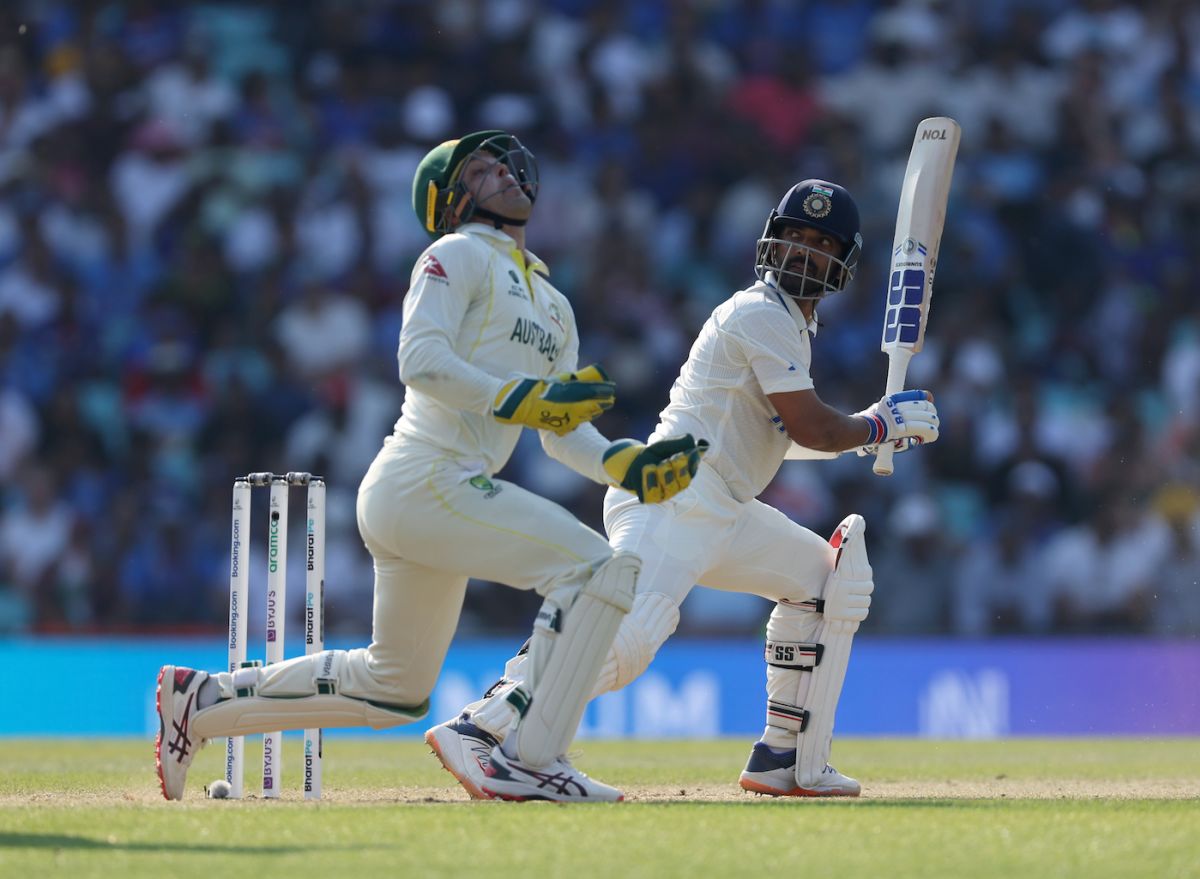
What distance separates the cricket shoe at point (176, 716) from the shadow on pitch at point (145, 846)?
0.99m

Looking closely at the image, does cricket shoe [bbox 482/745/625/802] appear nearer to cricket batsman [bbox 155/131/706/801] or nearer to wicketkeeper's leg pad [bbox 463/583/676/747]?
cricket batsman [bbox 155/131/706/801]

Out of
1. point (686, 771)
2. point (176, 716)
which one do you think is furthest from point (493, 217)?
point (686, 771)

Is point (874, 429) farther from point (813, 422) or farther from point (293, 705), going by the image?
point (293, 705)

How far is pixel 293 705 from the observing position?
577 centimetres

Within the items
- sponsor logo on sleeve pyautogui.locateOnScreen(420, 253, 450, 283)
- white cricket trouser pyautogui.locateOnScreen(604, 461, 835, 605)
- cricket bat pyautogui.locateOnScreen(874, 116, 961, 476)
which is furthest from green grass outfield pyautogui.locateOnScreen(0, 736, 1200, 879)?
cricket bat pyautogui.locateOnScreen(874, 116, 961, 476)

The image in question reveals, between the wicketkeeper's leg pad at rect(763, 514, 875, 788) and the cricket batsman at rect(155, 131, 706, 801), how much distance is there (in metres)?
0.97

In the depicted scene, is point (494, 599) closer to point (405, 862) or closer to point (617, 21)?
point (617, 21)

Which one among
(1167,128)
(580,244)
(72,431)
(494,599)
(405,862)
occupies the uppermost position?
(1167,128)

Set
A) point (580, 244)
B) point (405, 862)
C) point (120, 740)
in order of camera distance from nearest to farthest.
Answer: point (405, 862)
point (120, 740)
point (580, 244)

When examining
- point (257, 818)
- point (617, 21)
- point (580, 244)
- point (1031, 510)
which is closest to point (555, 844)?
point (257, 818)

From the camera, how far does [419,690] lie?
572 cm

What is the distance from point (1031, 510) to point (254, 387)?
5219 millimetres

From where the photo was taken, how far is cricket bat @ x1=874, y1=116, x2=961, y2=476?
701 cm

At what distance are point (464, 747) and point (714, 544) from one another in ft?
3.50
